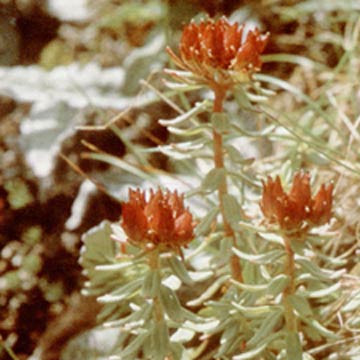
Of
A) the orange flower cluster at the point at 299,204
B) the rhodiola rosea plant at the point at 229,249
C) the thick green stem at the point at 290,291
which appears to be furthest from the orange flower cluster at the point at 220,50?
the thick green stem at the point at 290,291

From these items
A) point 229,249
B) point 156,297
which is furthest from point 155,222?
point 229,249

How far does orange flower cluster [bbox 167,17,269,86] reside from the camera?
1354 mm

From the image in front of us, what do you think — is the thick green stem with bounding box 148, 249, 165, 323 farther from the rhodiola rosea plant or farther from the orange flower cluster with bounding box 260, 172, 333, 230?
the orange flower cluster with bounding box 260, 172, 333, 230

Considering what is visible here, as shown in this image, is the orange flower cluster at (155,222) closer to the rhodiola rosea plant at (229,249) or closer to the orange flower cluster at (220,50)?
the rhodiola rosea plant at (229,249)

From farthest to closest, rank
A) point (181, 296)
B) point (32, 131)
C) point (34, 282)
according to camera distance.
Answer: point (32, 131) → point (34, 282) → point (181, 296)


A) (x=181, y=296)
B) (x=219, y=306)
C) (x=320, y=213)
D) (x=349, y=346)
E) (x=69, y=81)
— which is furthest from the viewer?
(x=69, y=81)

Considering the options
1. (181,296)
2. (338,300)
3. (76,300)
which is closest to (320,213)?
(338,300)

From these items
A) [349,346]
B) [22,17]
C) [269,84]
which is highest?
[22,17]

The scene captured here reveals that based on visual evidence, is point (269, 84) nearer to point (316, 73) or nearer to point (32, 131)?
point (316, 73)

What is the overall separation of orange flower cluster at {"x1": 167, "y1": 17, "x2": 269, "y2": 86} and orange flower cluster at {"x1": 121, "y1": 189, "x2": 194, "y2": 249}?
0.27m

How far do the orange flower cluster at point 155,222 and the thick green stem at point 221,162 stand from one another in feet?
0.75

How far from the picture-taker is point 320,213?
129 cm

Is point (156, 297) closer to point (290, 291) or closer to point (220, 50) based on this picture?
point (290, 291)

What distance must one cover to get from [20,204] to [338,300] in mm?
942
